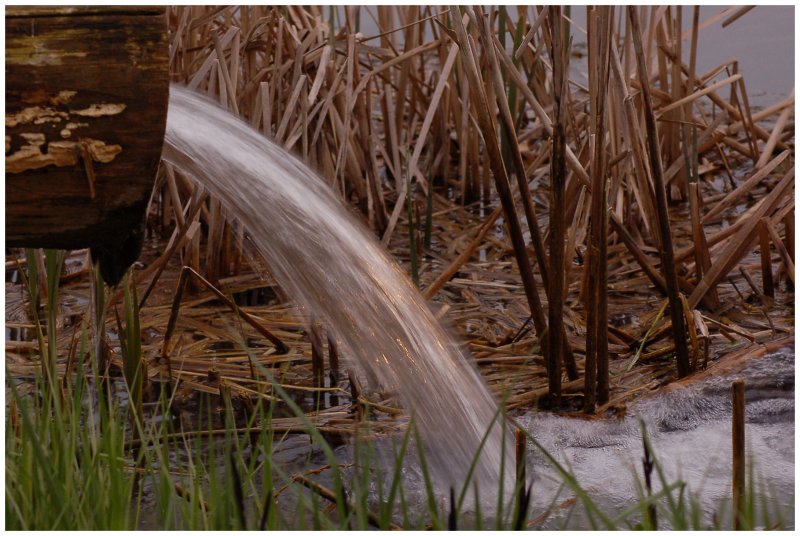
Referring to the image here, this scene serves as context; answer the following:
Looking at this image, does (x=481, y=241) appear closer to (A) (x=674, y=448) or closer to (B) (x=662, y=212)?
(B) (x=662, y=212)

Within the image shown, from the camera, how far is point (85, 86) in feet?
4.65

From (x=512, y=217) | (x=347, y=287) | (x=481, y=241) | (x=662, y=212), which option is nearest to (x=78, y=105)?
(x=347, y=287)

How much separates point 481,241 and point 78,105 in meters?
1.72

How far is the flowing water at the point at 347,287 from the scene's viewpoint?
6.22 ft

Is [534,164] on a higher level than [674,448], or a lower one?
higher

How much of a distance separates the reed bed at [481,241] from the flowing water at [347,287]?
0.15 m

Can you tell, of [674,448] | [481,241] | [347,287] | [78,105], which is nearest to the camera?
[78,105]

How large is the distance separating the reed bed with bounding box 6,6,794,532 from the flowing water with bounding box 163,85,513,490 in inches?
6.1

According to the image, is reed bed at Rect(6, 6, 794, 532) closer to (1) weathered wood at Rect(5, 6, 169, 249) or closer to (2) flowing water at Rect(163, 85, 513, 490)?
(2) flowing water at Rect(163, 85, 513, 490)

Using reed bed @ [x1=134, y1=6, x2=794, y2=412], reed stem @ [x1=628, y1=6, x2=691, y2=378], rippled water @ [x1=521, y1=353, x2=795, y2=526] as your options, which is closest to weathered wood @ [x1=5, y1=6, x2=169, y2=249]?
reed bed @ [x1=134, y1=6, x2=794, y2=412]

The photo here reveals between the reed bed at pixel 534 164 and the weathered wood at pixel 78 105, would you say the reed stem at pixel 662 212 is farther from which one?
the weathered wood at pixel 78 105

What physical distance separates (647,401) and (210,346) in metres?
1.17

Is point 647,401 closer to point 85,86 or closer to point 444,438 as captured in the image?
point 444,438

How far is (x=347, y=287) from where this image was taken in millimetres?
1931
